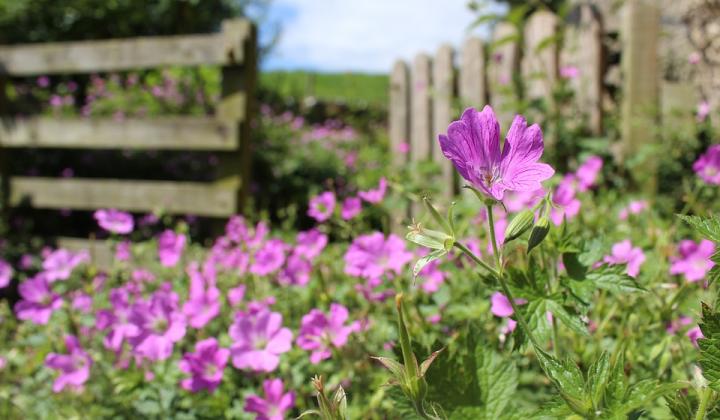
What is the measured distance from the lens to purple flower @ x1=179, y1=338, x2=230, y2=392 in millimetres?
1214

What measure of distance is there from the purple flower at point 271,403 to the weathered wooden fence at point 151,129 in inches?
94.2

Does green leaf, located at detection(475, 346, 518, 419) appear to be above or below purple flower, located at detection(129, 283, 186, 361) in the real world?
above

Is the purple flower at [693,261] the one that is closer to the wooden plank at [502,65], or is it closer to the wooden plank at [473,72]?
the wooden plank at [502,65]

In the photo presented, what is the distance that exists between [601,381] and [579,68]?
321cm

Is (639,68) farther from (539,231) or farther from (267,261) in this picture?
(539,231)

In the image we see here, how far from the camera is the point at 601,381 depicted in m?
0.67

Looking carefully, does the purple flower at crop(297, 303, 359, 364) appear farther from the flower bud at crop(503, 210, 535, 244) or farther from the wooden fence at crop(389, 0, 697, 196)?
the wooden fence at crop(389, 0, 697, 196)

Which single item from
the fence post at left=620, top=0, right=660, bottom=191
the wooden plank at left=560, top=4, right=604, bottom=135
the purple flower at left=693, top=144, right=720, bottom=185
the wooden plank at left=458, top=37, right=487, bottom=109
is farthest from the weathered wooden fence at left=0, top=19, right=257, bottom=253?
the purple flower at left=693, top=144, right=720, bottom=185

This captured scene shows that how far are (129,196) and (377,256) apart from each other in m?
3.03

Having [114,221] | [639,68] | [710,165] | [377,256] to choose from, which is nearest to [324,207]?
[377,256]

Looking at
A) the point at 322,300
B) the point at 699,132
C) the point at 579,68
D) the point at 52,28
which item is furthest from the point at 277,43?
the point at 322,300

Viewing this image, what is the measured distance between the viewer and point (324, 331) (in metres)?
1.22

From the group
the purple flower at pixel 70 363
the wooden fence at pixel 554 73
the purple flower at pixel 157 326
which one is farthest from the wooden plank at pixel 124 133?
the purple flower at pixel 157 326

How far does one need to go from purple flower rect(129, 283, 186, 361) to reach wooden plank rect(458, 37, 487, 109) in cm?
294
